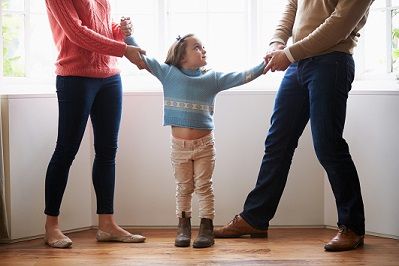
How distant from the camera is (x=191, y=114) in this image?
3562 mm

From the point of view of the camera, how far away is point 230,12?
14.1ft

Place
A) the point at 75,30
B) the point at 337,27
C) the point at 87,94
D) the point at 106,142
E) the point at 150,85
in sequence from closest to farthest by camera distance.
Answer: the point at 337,27, the point at 75,30, the point at 87,94, the point at 106,142, the point at 150,85

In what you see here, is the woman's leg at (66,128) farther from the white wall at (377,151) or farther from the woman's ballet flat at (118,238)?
the white wall at (377,151)

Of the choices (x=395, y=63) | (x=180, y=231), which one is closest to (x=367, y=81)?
(x=395, y=63)

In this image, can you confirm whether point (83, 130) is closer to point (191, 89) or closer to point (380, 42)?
point (191, 89)

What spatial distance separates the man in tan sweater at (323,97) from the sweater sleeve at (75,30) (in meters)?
0.81

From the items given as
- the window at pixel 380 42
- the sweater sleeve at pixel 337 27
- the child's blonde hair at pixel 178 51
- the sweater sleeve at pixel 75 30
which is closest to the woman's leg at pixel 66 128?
the sweater sleeve at pixel 75 30

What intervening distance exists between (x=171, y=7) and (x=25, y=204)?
141 centimetres

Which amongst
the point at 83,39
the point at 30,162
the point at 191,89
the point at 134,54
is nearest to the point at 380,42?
the point at 191,89

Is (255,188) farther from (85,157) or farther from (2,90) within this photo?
(2,90)

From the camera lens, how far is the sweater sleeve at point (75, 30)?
342cm

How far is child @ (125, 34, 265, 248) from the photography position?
357 cm

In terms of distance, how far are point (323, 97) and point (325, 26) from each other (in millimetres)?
327

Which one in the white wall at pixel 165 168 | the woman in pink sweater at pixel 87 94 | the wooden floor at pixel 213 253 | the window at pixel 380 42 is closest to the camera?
the wooden floor at pixel 213 253
